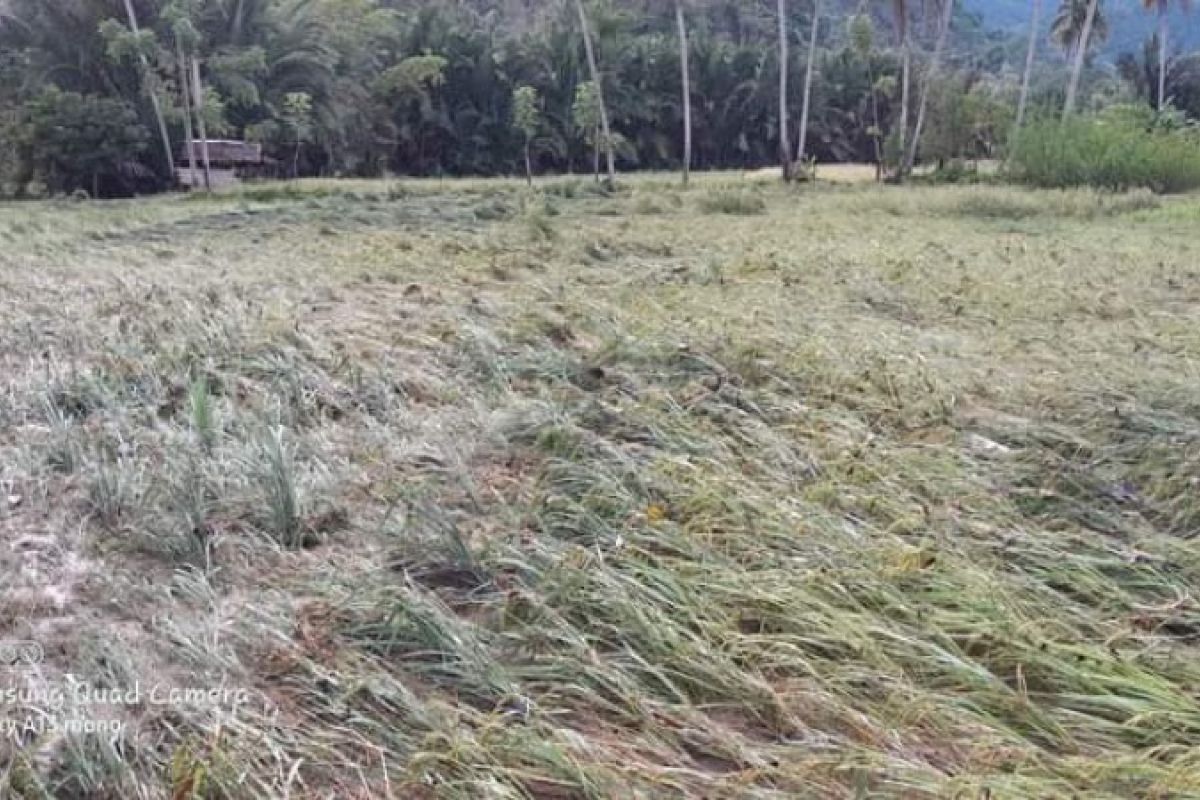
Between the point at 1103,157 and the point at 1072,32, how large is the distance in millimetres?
7052

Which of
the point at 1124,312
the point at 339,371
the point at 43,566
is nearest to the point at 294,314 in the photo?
the point at 339,371

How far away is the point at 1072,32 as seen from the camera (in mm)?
22375

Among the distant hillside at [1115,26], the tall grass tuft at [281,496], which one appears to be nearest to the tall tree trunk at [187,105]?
the tall grass tuft at [281,496]

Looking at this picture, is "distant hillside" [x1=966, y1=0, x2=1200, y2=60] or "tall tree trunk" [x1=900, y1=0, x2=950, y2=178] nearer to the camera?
"tall tree trunk" [x1=900, y1=0, x2=950, y2=178]

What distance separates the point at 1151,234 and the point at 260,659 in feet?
35.8

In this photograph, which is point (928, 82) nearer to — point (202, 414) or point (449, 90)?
point (449, 90)

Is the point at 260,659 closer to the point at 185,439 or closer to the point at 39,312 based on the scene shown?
the point at 185,439

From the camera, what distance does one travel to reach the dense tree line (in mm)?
19797

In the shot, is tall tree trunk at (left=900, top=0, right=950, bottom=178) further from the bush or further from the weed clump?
the weed clump

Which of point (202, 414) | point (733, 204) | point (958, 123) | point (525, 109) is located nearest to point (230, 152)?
point (525, 109)

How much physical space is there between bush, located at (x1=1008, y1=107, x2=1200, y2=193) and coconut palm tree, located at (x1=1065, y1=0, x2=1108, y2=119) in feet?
4.62

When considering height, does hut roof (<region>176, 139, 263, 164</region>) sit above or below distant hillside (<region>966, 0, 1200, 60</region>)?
below

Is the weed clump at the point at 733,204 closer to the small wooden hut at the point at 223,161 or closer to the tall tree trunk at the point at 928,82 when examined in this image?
the tall tree trunk at the point at 928,82

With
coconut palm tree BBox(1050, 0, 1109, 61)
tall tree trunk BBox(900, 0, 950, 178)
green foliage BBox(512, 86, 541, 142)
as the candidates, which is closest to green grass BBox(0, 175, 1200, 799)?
tall tree trunk BBox(900, 0, 950, 178)
